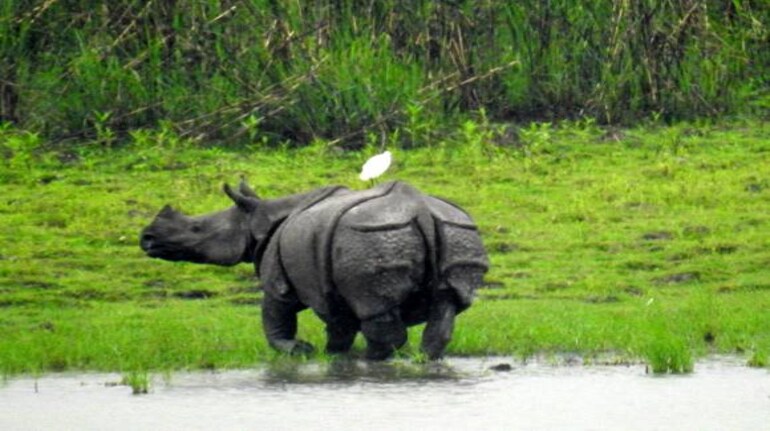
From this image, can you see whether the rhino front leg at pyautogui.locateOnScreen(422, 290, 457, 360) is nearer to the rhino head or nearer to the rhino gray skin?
the rhino gray skin

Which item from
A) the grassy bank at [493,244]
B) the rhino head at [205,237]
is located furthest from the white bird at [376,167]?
the grassy bank at [493,244]

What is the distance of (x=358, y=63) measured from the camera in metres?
17.1

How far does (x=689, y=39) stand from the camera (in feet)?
59.4

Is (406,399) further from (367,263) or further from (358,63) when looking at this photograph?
(358,63)

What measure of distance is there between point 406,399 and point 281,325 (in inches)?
57.0

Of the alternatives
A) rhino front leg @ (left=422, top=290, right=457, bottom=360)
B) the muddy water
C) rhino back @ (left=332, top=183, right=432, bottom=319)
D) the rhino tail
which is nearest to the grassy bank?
the muddy water

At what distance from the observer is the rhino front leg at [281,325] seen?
11.4 meters

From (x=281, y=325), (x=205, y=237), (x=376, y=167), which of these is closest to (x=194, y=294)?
(x=205, y=237)

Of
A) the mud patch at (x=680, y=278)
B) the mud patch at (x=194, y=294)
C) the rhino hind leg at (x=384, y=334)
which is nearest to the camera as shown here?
the rhino hind leg at (x=384, y=334)

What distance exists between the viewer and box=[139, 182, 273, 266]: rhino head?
11828 mm

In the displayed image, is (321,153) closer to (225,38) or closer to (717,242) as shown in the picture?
(225,38)

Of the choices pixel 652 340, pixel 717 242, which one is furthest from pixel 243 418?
pixel 717 242

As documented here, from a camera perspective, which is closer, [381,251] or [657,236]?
[381,251]

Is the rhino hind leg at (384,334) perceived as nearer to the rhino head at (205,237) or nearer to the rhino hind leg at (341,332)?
the rhino hind leg at (341,332)
